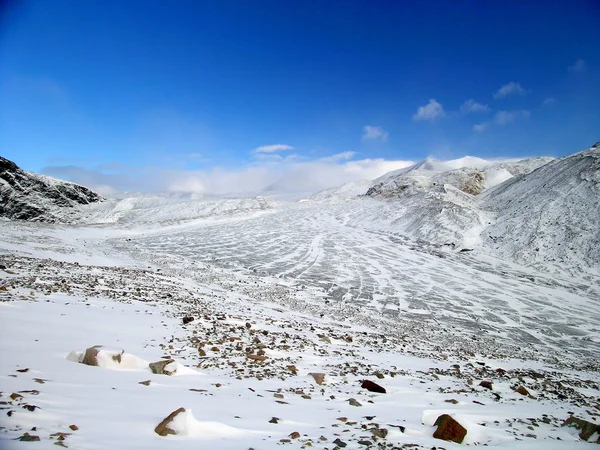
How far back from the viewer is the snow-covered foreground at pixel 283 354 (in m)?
3.95

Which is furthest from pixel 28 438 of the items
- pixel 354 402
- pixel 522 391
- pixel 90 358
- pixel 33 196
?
pixel 33 196

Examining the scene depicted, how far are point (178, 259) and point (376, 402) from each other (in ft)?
69.5

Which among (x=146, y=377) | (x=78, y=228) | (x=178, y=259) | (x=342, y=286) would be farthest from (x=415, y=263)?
(x=78, y=228)

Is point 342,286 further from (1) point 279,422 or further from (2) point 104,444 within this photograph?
(2) point 104,444

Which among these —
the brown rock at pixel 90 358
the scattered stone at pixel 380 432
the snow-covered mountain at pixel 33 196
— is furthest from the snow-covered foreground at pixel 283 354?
the snow-covered mountain at pixel 33 196

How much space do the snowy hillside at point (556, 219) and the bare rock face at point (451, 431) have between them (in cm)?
3000

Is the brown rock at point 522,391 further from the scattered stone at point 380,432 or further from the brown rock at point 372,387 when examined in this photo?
the scattered stone at point 380,432

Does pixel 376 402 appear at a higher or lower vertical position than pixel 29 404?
lower

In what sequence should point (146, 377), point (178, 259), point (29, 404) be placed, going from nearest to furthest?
1. point (29, 404)
2. point (146, 377)
3. point (178, 259)

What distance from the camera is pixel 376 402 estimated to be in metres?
5.73

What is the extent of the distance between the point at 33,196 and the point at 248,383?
72835 millimetres

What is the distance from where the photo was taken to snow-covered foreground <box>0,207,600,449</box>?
13.0 ft

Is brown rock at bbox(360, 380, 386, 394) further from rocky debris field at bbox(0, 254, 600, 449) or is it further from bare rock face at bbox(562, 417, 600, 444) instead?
bare rock face at bbox(562, 417, 600, 444)

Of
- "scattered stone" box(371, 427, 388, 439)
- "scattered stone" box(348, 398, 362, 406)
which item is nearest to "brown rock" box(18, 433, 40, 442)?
"scattered stone" box(371, 427, 388, 439)
